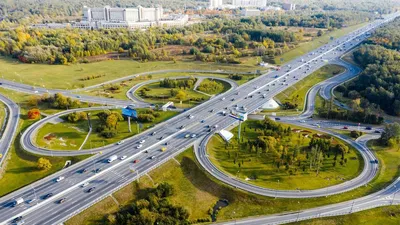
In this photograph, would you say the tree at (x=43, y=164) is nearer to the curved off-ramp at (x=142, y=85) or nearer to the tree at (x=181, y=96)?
the curved off-ramp at (x=142, y=85)

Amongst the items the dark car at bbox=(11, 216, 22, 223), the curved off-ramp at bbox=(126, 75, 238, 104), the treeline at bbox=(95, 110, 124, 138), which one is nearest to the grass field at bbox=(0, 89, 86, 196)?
the dark car at bbox=(11, 216, 22, 223)

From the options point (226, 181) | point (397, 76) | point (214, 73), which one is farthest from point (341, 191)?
point (214, 73)

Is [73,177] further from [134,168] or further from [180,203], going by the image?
[180,203]

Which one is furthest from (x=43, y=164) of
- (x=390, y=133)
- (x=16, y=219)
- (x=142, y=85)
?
(x=390, y=133)

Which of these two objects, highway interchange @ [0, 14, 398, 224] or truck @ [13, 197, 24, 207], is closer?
highway interchange @ [0, 14, 398, 224]

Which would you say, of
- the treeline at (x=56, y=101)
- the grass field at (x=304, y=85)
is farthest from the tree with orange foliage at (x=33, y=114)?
the grass field at (x=304, y=85)

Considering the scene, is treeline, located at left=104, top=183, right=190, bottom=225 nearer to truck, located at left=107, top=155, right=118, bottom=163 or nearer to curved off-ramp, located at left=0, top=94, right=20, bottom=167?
truck, located at left=107, top=155, right=118, bottom=163
